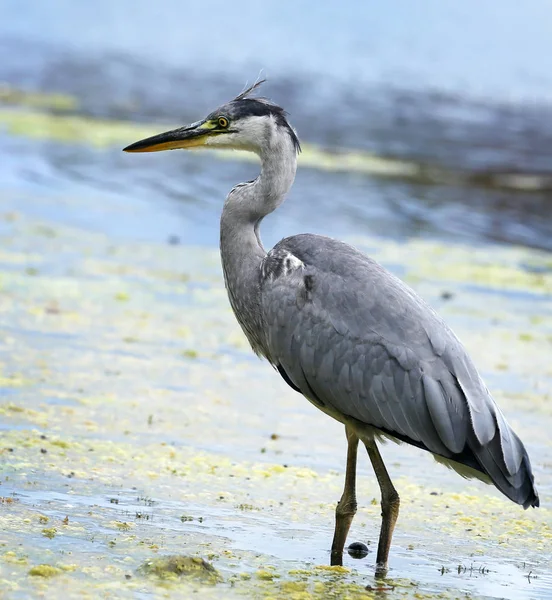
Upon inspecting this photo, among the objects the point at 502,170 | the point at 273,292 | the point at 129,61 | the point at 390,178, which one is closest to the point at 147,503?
the point at 273,292

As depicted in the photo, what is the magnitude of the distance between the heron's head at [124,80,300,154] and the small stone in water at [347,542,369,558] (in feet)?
6.60

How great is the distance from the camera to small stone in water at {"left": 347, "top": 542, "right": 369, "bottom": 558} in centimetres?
535

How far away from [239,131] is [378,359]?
1.53 meters

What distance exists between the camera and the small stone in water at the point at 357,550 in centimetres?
535

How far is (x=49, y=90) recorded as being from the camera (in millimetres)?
30547

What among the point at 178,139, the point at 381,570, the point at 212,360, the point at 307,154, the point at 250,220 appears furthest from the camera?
the point at 307,154

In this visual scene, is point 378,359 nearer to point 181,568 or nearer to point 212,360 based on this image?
point 181,568

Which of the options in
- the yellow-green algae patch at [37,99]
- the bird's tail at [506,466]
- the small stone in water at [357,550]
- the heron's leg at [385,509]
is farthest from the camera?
the yellow-green algae patch at [37,99]

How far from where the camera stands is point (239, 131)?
5.97m

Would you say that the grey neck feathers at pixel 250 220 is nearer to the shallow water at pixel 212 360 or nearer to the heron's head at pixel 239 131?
the heron's head at pixel 239 131

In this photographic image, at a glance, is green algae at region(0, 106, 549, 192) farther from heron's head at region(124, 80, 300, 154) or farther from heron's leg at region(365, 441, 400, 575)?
heron's leg at region(365, 441, 400, 575)

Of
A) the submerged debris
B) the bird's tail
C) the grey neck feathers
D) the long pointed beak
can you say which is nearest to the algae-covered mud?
the submerged debris

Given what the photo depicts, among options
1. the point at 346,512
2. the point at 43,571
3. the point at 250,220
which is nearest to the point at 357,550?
the point at 346,512

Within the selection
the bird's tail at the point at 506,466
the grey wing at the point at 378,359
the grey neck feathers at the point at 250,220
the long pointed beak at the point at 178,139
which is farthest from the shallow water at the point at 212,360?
the long pointed beak at the point at 178,139
